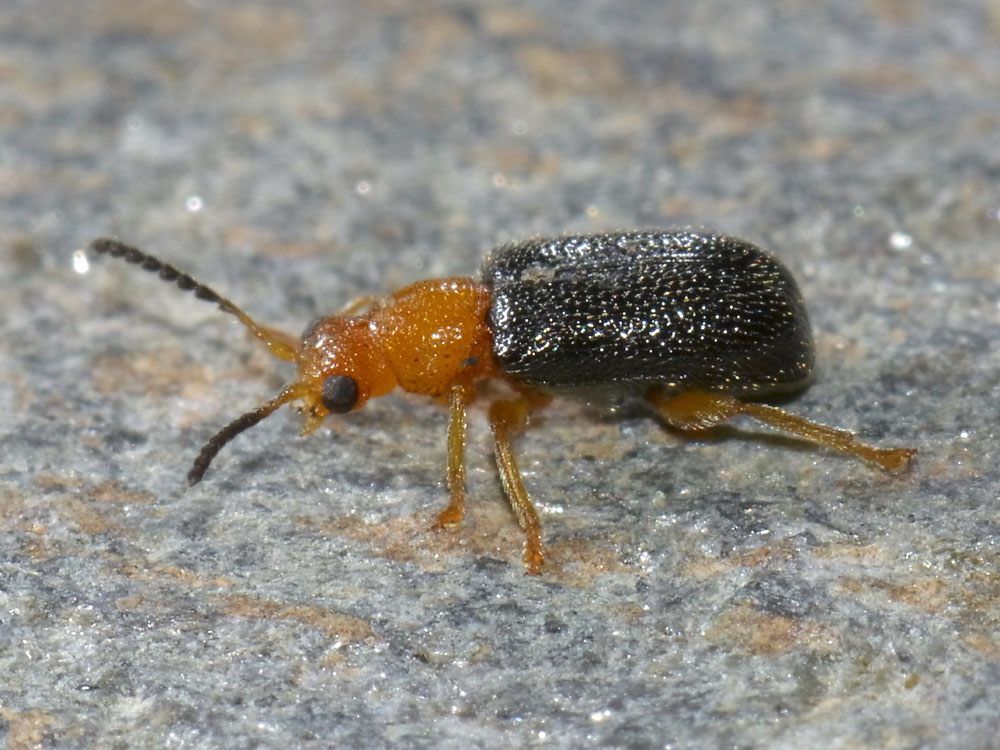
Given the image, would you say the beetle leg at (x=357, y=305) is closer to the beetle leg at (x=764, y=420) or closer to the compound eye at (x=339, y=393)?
the compound eye at (x=339, y=393)

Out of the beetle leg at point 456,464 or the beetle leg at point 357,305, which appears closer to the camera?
the beetle leg at point 456,464

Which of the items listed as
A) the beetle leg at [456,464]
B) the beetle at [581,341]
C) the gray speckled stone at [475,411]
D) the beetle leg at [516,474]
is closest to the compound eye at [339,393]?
the beetle at [581,341]

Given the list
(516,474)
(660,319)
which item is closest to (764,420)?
(660,319)

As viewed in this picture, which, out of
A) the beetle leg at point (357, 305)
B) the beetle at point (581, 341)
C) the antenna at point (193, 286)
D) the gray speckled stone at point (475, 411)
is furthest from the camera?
the beetle leg at point (357, 305)

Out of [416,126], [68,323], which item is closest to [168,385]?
[68,323]

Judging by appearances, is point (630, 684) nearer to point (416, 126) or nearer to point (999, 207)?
point (999, 207)

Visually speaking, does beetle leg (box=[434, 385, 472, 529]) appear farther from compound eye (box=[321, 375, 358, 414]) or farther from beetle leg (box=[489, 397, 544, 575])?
compound eye (box=[321, 375, 358, 414])
